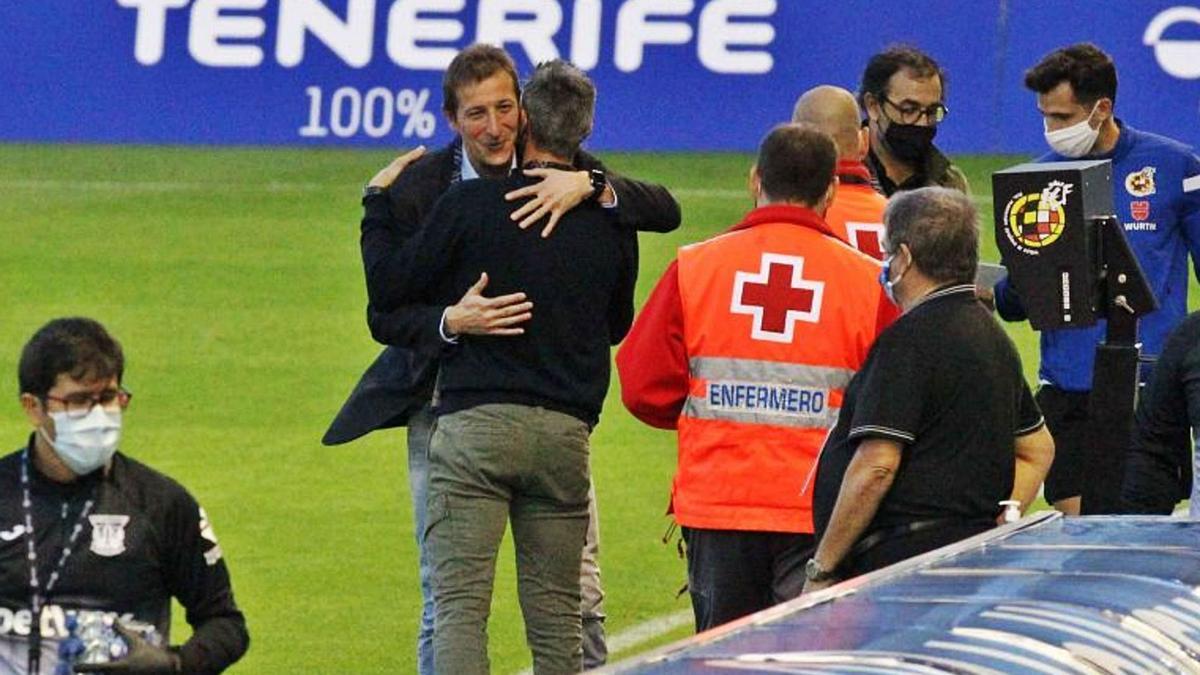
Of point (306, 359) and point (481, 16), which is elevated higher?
point (481, 16)

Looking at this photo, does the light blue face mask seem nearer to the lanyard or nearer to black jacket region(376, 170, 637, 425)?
black jacket region(376, 170, 637, 425)

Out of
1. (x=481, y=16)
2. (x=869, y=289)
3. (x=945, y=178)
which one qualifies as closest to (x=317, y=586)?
(x=945, y=178)

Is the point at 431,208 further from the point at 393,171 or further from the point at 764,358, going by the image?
the point at 764,358

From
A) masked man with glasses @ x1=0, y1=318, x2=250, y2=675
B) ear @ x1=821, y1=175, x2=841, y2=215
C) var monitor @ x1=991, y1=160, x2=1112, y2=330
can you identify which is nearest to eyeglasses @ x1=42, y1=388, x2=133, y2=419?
masked man with glasses @ x1=0, y1=318, x2=250, y2=675

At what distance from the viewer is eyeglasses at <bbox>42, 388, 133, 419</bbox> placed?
4.84 meters

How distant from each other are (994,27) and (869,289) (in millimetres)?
9975

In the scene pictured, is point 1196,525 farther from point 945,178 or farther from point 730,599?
point 945,178

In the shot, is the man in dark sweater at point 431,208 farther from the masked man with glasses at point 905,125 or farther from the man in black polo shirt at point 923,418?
the masked man with glasses at point 905,125

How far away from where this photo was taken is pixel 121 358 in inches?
195

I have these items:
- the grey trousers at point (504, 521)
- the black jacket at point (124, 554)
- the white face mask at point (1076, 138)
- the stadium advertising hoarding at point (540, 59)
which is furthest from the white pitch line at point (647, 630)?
the stadium advertising hoarding at point (540, 59)

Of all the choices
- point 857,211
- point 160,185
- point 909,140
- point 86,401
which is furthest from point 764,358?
point 160,185

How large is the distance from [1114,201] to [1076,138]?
23 centimetres

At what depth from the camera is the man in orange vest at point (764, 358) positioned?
6059 mm

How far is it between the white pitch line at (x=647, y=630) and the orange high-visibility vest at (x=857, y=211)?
6.24ft
